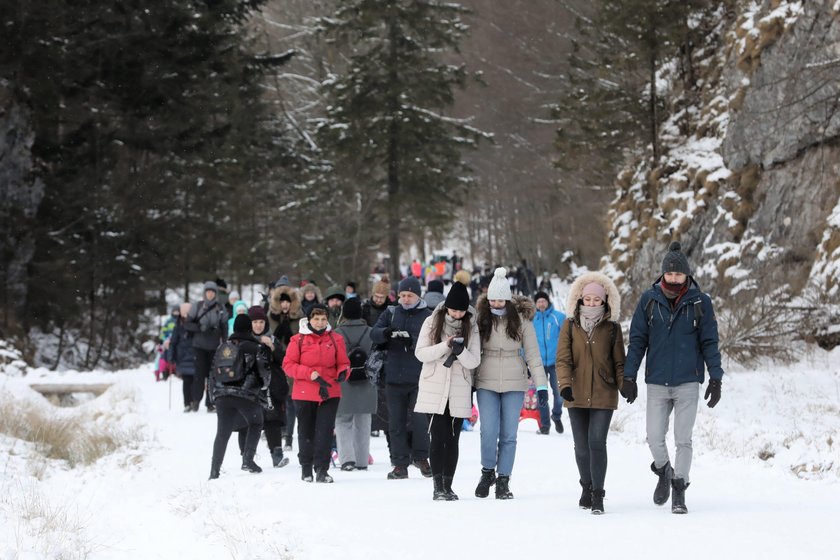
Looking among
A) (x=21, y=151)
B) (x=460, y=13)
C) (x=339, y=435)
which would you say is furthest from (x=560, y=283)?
(x=339, y=435)

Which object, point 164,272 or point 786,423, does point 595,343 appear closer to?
point 786,423

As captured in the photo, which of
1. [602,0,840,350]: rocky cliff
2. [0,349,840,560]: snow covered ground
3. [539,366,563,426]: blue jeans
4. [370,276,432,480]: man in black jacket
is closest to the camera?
[0,349,840,560]: snow covered ground

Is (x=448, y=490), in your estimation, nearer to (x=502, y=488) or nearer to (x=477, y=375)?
(x=502, y=488)

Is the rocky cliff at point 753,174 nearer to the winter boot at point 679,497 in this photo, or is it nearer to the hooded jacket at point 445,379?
the hooded jacket at point 445,379

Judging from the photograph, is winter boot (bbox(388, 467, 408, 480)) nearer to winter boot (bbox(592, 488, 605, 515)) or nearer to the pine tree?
winter boot (bbox(592, 488, 605, 515))

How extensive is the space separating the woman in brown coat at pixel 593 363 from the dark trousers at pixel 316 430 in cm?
296

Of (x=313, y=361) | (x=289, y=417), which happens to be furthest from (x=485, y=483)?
(x=289, y=417)

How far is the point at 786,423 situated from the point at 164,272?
2416 centimetres

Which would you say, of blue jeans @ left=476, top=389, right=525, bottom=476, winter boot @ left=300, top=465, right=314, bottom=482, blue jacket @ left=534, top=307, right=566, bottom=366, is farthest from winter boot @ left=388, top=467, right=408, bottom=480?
blue jacket @ left=534, top=307, right=566, bottom=366

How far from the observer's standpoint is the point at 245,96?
150 feet

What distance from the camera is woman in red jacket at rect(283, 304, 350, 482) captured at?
1062 cm

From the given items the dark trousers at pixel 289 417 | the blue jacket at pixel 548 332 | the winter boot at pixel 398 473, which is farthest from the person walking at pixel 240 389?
the blue jacket at pixel 548 332

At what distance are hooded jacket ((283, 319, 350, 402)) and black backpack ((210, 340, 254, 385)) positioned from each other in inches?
36.5

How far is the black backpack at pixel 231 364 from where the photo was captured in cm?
1142
